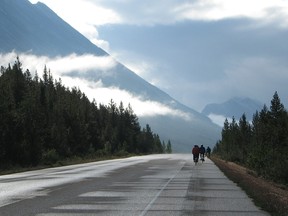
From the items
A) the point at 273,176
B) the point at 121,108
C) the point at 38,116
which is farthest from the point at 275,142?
the point at 121,108

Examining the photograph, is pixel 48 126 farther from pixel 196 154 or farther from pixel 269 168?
pixel 269 168

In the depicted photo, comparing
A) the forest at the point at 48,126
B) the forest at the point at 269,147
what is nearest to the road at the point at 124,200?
the forest at the point at 269,147

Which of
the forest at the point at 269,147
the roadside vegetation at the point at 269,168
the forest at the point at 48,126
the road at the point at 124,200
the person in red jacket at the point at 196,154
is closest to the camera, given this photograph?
the road at the point at 124,200

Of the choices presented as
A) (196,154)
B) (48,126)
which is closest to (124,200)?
(196,154)

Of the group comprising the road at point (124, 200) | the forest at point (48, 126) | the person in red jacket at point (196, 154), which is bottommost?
→ the road at point (124, 200)

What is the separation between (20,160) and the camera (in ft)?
140

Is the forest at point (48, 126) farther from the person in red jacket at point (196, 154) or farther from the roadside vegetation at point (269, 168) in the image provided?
the roadside vegetation at point (269, 168)

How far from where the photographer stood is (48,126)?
7300 cm

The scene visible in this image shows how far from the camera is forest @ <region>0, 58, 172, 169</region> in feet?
140

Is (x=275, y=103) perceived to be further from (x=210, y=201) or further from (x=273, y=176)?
(x=210, y=201)

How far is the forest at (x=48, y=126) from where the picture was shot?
4272cm

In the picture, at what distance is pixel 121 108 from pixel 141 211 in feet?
519

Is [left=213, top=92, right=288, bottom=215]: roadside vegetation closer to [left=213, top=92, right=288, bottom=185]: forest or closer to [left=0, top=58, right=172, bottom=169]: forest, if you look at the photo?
[left=213, top=92, right=288, bottom=185]: forest

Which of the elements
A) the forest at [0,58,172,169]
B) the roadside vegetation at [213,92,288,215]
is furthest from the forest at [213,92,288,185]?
the forest at [0,58,172,169]
